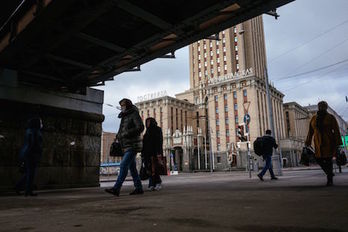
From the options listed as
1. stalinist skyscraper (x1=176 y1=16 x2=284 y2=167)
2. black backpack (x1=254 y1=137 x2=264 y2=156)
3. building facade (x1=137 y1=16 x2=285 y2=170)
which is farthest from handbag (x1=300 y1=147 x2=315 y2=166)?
building facade (x1=137 y1=16 x2=285 y2=170)

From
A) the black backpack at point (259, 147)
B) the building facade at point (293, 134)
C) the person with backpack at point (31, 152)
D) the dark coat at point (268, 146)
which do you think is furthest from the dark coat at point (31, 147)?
the building facade at point (293, 134)

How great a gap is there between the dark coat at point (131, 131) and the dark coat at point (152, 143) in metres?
1.34

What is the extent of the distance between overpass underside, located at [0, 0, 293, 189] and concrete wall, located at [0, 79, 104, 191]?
3 cm

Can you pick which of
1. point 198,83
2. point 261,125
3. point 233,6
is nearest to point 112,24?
point 233,6

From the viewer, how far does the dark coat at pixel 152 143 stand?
7426 mm

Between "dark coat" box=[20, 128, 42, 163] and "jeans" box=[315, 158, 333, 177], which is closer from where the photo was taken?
"jeans" box=[315, 158, 333, 177]

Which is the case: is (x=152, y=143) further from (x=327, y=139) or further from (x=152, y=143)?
(x=327, y=139)

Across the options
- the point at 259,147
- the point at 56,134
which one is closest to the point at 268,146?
the point at 259,147

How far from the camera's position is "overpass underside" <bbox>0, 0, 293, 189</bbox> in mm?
6969

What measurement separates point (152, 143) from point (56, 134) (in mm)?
4703

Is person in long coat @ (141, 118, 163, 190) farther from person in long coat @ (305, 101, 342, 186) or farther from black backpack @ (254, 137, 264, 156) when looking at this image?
black backpack @ (254, 137, 264, 156)

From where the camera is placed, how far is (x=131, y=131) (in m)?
5.93

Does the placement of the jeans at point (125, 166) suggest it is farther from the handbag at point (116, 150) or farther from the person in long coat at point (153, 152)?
the person in long coat at point (153, 152)

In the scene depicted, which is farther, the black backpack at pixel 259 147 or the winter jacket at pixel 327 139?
the black backpack at pixel 259 147
